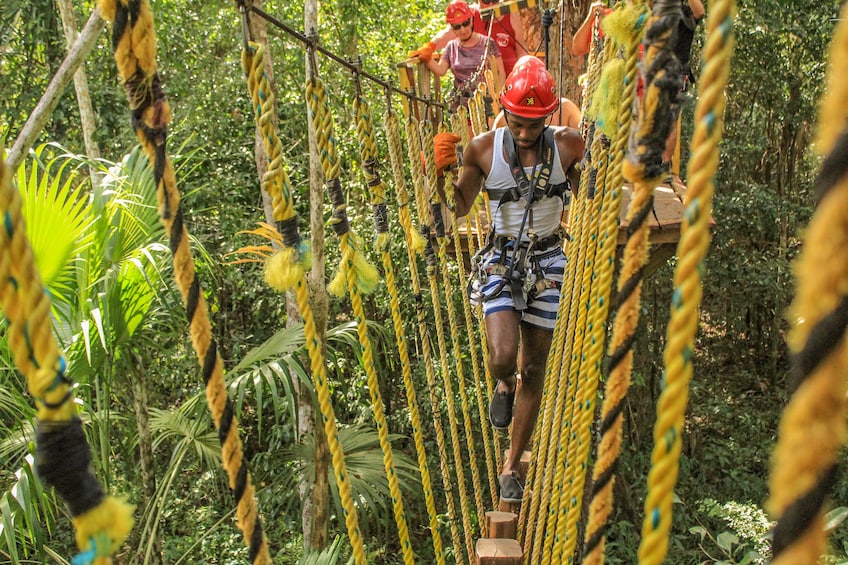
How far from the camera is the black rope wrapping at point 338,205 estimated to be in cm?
119

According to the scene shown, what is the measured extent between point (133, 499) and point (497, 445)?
232 centimetres

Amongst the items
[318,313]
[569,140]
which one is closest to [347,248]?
[569,140]

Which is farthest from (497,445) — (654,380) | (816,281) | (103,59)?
(103,59)

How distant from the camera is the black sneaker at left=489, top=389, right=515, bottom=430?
1.95 metres

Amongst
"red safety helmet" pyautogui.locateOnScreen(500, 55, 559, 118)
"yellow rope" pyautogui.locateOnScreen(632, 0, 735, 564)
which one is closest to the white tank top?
"red safety helmet" pyautogui.locateOnScreen(500, 55, 559, 118)

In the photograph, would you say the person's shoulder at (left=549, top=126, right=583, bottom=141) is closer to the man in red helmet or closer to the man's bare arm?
the man in red helmet

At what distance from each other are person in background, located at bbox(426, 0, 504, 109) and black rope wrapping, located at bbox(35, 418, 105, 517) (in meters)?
3.01

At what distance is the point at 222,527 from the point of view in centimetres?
429

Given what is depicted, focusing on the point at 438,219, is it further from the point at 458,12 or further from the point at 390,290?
the point at 458,12

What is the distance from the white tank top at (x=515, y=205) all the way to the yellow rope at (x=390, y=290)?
44cm

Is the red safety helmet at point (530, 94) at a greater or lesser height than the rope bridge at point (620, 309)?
greater

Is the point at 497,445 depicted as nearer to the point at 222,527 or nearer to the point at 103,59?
the point at 222,527

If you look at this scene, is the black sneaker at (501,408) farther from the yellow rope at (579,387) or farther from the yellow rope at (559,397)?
the yellow rope at (579,387)

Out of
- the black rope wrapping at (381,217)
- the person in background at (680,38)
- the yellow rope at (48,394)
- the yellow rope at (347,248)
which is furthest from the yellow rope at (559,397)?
the yellow rope at (48,394)
